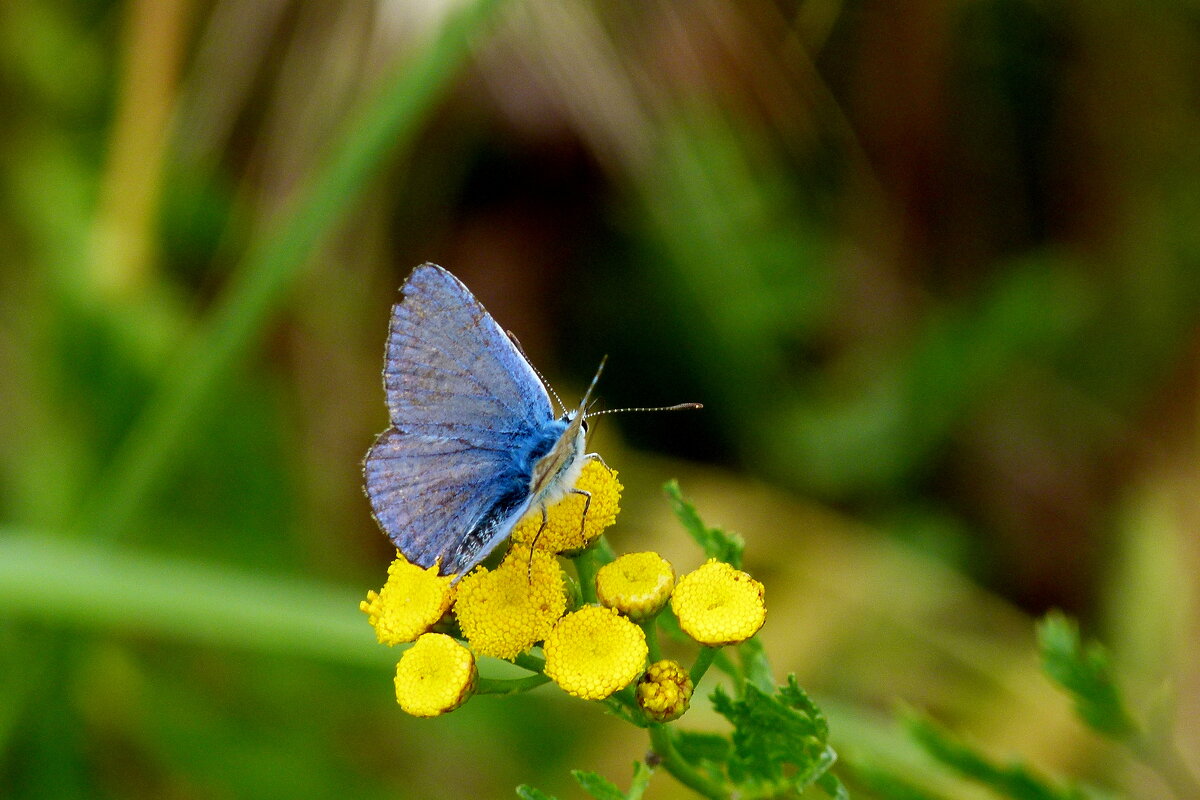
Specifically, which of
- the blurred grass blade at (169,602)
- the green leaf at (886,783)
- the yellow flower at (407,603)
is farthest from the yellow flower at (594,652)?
the blurred grass blade at (169,602)

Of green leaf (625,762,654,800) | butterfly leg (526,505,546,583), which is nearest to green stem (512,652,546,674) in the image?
butterfly leg (526,505,546,583)

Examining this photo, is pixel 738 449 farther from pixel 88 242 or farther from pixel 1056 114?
pixel 88 242

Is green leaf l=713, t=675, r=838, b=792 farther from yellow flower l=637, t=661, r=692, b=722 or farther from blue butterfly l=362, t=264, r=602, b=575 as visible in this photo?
blue butterfly l=362, t=264, r=602, b=575

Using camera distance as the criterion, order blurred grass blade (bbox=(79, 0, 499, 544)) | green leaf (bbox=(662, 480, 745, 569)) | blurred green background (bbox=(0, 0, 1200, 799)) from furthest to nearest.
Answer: blurred green background (bbox=(0, 0, 1200, 799)) → blurred grass blade (bbox=(79, 0, 499, 544)) → green leaf (bbox=(662, 480, 745, 569))

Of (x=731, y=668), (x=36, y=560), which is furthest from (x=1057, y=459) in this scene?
(x=36, y=560)

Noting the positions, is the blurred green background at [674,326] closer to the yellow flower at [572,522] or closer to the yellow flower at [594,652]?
the yellow flower at [572,522]

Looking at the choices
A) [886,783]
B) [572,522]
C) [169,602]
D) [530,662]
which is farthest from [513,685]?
[169,602]
